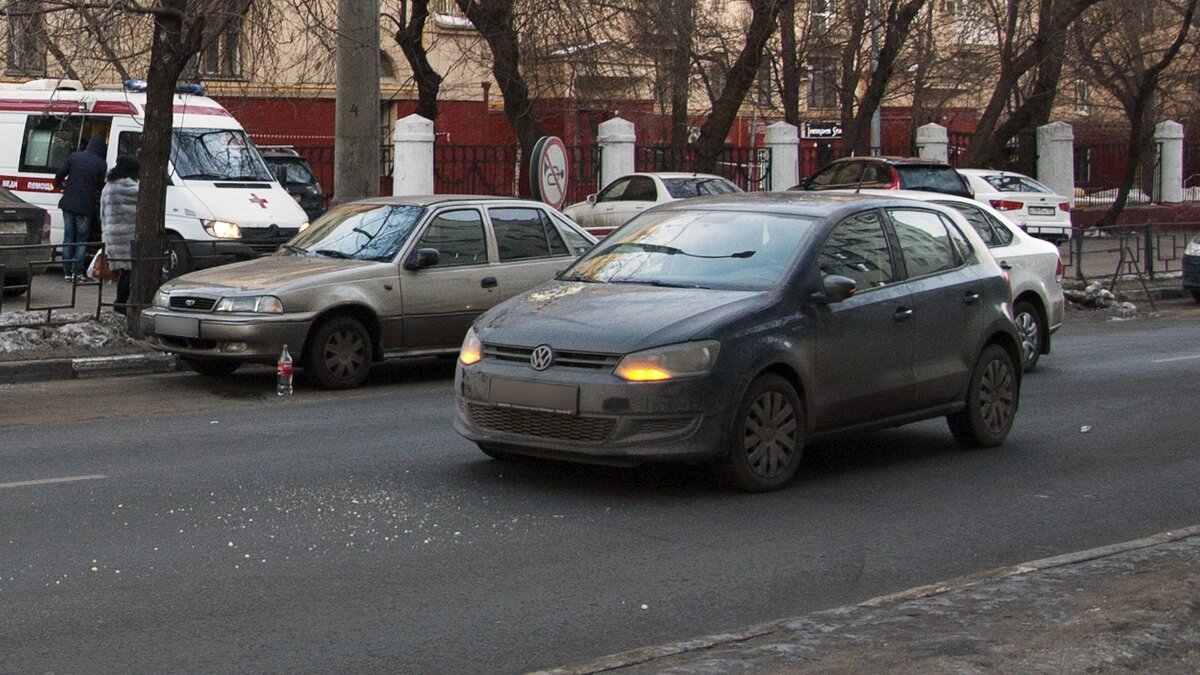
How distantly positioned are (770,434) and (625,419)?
92cm

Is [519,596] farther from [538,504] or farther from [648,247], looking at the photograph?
[648,247]

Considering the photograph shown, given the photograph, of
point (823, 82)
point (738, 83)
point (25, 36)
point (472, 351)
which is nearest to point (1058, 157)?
point (823, 82)

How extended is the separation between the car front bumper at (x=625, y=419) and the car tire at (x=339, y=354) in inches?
193

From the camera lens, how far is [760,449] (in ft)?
27.7

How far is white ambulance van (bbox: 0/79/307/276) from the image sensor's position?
20.2m

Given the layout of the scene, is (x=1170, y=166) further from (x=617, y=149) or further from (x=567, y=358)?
(x=567, y=358)

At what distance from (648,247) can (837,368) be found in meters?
1.38

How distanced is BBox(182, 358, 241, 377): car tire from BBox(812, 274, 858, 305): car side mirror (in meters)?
6.38

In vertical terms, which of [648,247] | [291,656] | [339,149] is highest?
[339,149]

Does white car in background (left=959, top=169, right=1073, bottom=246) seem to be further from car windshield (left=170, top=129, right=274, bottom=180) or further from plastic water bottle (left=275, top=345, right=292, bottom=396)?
plastic water bottle (left=275, top=345, right=292, bottom=396)

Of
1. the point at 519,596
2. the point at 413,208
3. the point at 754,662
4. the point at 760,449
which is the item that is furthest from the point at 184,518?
the point at 413,208

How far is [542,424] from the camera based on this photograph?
27.1 ft

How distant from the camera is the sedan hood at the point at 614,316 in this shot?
8078 millimetres

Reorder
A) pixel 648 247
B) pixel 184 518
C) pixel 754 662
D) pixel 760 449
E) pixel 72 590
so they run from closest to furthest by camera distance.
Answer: pixel 754 662
pixel 72 590
pixel 184 518
pixel 760 449
pixel 648 247
